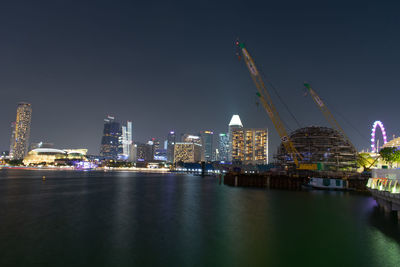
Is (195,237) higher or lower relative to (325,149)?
lower

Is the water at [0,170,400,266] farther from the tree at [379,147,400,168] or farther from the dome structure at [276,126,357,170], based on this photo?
the dome structure at [276,126,357,170]

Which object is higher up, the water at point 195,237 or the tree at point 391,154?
the tree at point 391,154

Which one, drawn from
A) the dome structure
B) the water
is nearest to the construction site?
the dome structure

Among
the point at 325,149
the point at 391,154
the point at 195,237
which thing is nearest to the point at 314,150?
the point at 325,149

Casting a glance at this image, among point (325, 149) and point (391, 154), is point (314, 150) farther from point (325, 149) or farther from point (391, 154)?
point (391, 154)

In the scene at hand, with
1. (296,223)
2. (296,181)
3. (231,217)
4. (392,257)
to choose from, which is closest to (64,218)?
(231,217)

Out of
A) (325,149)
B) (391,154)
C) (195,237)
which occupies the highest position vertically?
(325,149)

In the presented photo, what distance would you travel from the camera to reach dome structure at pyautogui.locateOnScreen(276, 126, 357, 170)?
142 m

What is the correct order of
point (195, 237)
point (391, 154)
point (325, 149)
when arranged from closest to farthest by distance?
1. point (195, 237)
2. point (391, 154)
3. point (325, 149)

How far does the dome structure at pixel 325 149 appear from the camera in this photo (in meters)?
142

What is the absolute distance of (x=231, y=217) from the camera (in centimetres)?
3875

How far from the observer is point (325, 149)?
14400cm

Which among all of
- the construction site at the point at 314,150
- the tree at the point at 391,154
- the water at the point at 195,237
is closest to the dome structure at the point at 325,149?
→ the construction site at the point at 314,150

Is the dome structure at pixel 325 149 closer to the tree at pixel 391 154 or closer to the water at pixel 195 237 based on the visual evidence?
the tree at pixel 391 154
